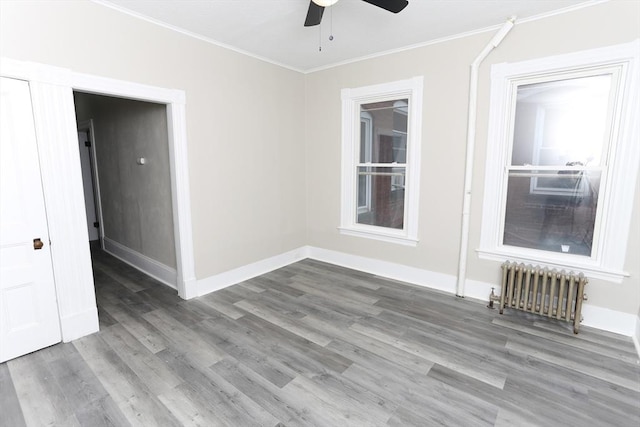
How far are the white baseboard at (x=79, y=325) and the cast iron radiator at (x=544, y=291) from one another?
12.8ft

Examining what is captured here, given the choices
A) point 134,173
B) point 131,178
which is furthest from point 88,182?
point 134,173

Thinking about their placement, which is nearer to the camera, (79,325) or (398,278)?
(79,325)

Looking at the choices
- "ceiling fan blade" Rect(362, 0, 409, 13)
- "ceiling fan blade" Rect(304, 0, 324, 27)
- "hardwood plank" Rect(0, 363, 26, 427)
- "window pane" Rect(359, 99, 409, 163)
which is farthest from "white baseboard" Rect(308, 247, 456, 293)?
"hardwood plank" Rect(0, 363, 26, 427)

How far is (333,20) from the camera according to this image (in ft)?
9.76

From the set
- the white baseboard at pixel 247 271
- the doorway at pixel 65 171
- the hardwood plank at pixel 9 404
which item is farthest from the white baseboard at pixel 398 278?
the hardwood plank at pixel 9 404

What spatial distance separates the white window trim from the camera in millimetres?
2609

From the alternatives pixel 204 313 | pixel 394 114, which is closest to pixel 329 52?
pixel 394 114

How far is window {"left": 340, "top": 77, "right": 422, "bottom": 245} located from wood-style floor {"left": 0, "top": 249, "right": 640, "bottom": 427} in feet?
3.87

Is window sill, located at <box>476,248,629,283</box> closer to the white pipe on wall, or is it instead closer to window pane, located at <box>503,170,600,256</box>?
window pane, located at <box>503,170,600,256</box>

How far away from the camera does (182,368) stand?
237 centimetres

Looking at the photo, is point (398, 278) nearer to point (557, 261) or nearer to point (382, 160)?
point (382, 160)

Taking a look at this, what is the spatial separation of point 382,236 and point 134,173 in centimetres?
346

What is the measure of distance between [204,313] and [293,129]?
9.15ft

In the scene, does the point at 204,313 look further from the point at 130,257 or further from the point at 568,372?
the point at 568,372
